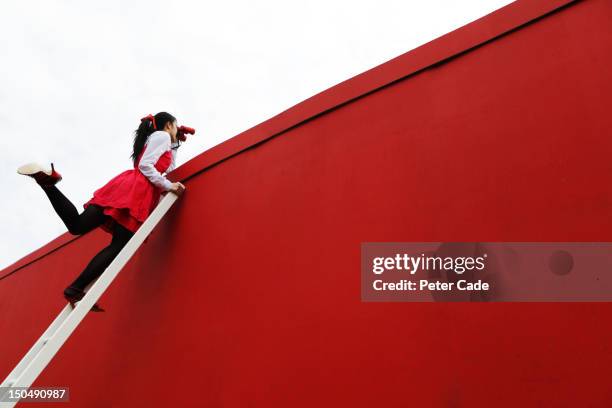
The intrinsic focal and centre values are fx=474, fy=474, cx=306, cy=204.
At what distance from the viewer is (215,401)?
6.05 feet

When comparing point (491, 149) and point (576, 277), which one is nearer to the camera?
point (576, 277)

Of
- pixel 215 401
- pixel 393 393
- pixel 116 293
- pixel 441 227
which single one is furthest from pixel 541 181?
pixel 116 293

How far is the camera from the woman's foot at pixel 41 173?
6.64 feet

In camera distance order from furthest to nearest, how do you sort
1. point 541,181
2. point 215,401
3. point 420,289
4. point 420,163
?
1. point 215,401
2. point 420,163
3. point 420,289
4. point 541,181

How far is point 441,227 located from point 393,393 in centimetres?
53

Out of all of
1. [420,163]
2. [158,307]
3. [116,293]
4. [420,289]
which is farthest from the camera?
[116,293]

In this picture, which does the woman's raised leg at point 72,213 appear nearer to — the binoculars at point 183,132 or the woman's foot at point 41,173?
the woman's foot at point 41,173

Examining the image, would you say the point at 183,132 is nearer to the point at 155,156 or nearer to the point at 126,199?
the point at 155,156

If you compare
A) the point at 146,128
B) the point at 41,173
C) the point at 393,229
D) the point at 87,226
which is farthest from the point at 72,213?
the point at 393,229

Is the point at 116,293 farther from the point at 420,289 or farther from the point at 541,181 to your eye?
the point at 541,181

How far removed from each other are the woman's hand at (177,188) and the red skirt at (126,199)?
109 millimetres
